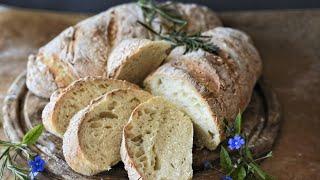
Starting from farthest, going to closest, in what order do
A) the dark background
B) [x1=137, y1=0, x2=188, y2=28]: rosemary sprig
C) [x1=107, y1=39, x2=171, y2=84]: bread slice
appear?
1. the dark background
2. [x1=137, y1=0, x2=188, y2=28]: rosemary sprig
3. [x1=107, y1=39, x2=171, y2=84]: bread slice

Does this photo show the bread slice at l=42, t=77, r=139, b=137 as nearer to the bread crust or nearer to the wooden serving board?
the wooden serving board

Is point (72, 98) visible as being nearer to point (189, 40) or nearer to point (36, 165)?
point (36, 165)

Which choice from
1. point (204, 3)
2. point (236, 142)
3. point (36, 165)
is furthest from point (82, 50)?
point (204, 3)

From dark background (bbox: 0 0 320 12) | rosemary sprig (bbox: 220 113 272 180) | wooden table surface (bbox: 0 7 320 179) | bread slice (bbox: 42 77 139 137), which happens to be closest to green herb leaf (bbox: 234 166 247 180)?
rosemary sprig (bbox: 220 113 272 180)

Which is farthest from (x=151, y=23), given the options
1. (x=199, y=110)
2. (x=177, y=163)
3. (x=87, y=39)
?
(x=177, y=163)

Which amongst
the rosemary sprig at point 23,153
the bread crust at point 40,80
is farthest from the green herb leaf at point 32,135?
the bread crust at point 40,80

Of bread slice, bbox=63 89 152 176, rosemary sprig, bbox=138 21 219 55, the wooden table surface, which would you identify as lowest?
the wooden table surface

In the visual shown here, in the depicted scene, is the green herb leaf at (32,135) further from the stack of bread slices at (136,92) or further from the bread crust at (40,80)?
the bread crust at (40,80)
